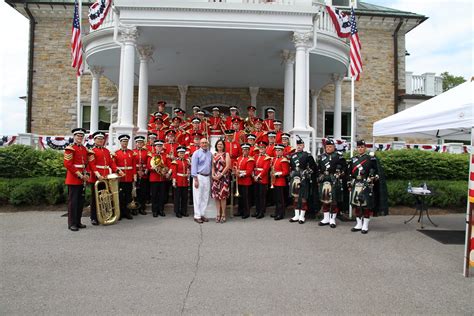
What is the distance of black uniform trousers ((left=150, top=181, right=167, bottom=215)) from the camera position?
8.39 m

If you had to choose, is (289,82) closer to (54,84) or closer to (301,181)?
(301,181)

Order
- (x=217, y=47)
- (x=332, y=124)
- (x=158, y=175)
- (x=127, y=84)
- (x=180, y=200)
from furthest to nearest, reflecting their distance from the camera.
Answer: (x=332, y=124) < (x=217, y=47) < (x=127, y=84) < (x=180, y=200) < (x=158, y=175)

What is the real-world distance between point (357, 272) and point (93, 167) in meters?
5.49

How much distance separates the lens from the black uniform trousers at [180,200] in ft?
27.6

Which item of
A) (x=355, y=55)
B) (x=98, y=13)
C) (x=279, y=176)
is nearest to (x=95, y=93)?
(x=98, y=13)

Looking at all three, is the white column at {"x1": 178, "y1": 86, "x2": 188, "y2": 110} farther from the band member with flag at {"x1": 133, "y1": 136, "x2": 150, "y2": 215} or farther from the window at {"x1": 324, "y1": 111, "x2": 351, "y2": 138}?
the band member with flag at {"x1": 133, "y1": 136, "x2": 150, "y2": 215}

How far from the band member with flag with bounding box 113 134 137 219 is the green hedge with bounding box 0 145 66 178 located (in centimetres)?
289

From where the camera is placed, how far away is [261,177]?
27.3 ft

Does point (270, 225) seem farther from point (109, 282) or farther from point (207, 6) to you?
point (207, 6)

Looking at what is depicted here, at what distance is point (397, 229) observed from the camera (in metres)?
7.74

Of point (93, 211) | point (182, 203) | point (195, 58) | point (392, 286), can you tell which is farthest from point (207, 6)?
point (392, 286)

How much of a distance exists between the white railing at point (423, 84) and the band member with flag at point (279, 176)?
1445 centimetres

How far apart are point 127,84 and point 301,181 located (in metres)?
5.56

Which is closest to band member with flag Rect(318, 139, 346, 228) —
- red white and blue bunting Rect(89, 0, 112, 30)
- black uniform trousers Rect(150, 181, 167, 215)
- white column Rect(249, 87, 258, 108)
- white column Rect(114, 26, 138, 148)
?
black uniform trousers Rect(150, 181, 167, 215)
